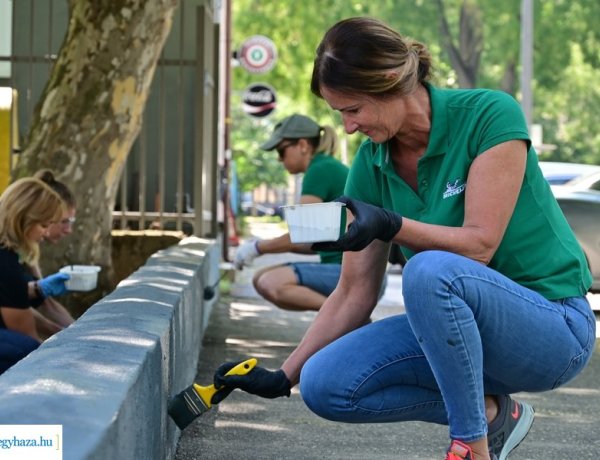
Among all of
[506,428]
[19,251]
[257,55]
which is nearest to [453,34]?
[257,55]

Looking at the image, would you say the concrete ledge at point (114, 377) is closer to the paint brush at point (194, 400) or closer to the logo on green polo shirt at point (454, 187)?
the paint brush at point (194, 400)

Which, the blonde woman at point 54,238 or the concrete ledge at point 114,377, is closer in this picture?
the concrete ledge at point 114,377

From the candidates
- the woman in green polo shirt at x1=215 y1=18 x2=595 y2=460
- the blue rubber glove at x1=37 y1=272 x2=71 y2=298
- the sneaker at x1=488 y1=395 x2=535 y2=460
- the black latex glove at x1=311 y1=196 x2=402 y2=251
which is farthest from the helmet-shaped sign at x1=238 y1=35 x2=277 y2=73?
the black latex glove at x1=311 y1=196 x2=402 y2=251

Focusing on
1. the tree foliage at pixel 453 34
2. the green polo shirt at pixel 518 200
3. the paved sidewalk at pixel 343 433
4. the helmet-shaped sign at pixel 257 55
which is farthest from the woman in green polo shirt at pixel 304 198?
the tree foliage at pixel 453 34

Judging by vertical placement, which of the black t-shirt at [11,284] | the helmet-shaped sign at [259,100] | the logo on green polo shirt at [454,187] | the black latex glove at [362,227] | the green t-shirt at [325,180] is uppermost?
the logo on green polo shirt at [454,187]

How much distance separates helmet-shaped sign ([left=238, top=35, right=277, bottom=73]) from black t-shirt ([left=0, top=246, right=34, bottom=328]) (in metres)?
16.8

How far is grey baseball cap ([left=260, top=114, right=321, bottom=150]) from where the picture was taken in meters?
8.20

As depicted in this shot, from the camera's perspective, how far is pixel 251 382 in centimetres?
403

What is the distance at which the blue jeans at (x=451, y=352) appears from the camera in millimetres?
3633

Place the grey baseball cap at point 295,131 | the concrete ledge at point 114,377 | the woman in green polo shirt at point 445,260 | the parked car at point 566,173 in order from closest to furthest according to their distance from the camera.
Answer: the concrete ledge at point 114,377 < the woman in green polo shirt at point 445,260 < the grey baseball cap at point 295,131 < the parked car at point 566,173

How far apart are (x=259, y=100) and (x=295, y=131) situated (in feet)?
49.2

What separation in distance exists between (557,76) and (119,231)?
77.9 ft

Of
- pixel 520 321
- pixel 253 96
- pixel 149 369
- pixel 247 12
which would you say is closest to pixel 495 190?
pixel 520 321

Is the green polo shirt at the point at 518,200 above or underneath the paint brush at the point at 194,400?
above
